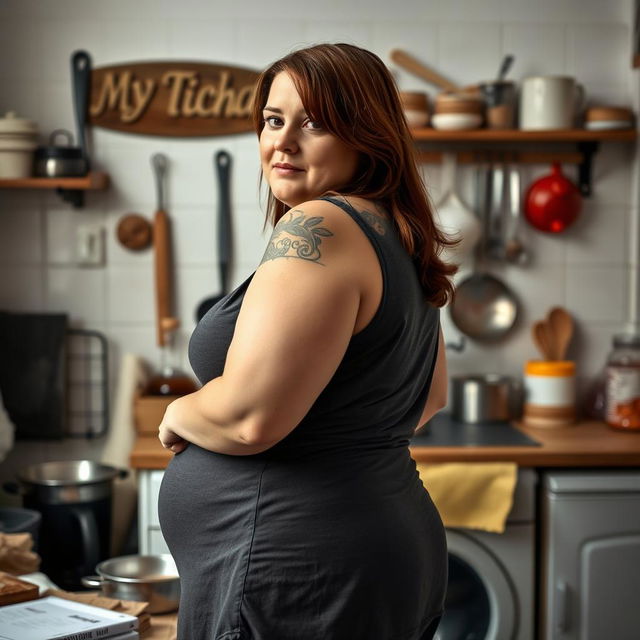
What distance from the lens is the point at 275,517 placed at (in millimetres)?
1080

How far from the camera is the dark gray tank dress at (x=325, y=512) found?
107 centimetres

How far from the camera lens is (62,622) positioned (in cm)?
118

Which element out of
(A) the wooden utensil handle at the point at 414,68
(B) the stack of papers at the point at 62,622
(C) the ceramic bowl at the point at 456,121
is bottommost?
(B) the stack of papers at the point at 62,622

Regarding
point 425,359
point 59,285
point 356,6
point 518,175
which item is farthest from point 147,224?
point 425,359

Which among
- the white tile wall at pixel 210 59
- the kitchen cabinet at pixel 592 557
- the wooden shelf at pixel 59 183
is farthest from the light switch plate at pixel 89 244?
the kitchen cabinet at pixel 592 557

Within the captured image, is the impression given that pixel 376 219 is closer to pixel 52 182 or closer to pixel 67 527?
pixel 67 527

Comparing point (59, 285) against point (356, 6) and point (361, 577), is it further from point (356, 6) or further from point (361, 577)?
point (361, 577)

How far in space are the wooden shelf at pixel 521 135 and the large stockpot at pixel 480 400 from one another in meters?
0.66

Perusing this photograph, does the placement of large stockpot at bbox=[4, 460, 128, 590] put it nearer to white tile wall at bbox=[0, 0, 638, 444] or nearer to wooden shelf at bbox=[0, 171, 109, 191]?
white tile wall at bbox=[0, 0, 638, 444]

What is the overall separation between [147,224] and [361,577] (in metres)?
1.77

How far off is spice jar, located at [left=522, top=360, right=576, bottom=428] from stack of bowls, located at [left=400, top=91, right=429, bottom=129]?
0.75m

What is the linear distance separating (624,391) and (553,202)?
549 millimetres

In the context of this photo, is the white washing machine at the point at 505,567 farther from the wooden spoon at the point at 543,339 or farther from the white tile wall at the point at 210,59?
the white tile wall at the point at 210,59

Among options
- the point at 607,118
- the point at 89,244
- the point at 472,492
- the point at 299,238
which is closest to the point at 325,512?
the point at 299,238
